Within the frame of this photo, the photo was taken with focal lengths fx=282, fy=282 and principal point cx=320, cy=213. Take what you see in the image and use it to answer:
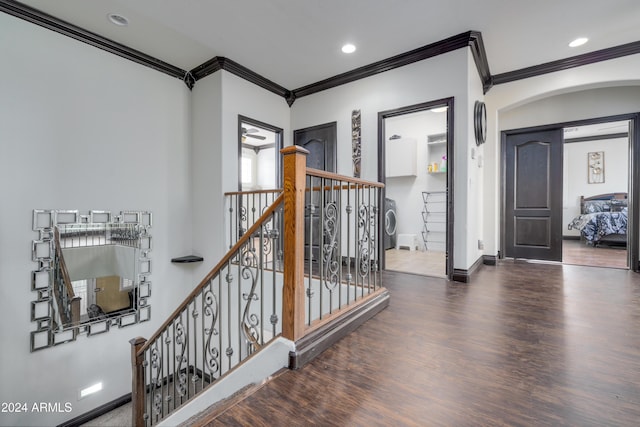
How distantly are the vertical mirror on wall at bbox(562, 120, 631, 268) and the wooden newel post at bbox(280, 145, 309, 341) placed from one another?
7441 millimetres

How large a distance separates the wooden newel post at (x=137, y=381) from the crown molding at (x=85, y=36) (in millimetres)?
3424

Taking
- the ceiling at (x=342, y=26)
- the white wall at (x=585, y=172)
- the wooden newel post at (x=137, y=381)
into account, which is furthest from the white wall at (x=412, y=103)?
the white wall at (x=585, y=172)

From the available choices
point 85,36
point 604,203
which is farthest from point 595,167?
point 85,36

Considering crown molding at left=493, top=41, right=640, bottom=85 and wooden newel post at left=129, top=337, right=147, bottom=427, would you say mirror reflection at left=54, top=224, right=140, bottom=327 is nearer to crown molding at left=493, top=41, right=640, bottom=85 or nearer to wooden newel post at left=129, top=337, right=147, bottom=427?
wooden newel post at left=129, top=337, right=147, bottom=427

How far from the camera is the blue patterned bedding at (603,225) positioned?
243 inches

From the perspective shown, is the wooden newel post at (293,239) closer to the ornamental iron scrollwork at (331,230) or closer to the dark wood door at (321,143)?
the ornamental iron scrollwork at (331,230)

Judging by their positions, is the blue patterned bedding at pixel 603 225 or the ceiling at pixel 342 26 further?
the blue patterned bedding at pixel 603 225

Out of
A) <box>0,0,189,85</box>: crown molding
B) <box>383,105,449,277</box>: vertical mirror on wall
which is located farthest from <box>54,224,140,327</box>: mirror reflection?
<box>383,105,449,277</box>: vertical mirror on wall

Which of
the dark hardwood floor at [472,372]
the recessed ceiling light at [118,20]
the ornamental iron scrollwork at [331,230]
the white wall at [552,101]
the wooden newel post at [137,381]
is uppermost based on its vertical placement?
the recessed ceiling light at [118,20]

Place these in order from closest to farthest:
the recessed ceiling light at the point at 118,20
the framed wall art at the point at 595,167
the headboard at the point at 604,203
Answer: the recessed ceiling light at the point at 118,20 < the headboard at the point at 604,203 < the framed wall art at the point at 595,167

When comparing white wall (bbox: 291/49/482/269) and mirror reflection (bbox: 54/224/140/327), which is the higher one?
white wall (bbox: 291/49/482/269)

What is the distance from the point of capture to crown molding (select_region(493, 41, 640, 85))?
337 cm

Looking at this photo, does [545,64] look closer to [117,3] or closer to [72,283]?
[117,3]

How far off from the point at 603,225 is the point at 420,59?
6269mm
